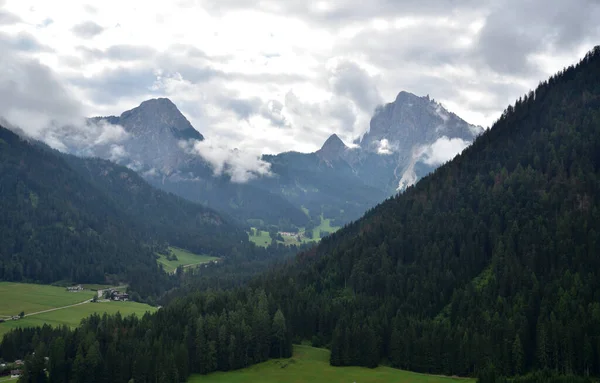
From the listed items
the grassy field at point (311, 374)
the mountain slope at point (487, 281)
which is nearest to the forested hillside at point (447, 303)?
the mountain slope at point (487, 281)

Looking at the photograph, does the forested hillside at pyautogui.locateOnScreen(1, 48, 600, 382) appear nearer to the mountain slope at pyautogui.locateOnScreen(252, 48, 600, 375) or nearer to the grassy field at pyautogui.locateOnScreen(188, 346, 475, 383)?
the mountain slope at pyautogui.locateOnScreen(252, 48, 600, 375)

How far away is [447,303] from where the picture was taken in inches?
6097

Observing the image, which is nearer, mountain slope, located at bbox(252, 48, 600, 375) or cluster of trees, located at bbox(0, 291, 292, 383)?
mountain slope, located at bbox(252, 48, 600, 375)

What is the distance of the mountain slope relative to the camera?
123938 millimetres

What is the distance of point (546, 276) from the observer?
14288 cm

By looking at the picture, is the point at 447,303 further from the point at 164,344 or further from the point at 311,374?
the point at 164,344

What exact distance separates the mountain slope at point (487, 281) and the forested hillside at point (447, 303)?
338 mm

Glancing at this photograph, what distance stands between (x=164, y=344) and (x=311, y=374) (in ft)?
117

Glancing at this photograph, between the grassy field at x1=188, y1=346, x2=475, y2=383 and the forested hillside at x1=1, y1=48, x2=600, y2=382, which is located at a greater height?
the forested hillside at x1=1, y1=48, x2=600, y2=382

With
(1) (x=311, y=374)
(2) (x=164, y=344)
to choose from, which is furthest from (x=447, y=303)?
(2) (x=164, y=344)

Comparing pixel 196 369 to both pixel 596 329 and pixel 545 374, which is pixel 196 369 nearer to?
pixel 545 374

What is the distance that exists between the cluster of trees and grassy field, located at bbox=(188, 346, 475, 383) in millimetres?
4738

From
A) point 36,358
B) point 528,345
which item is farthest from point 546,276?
point 36,358

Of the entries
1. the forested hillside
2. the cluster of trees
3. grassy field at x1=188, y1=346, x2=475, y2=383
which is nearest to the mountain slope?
the forested hillside
